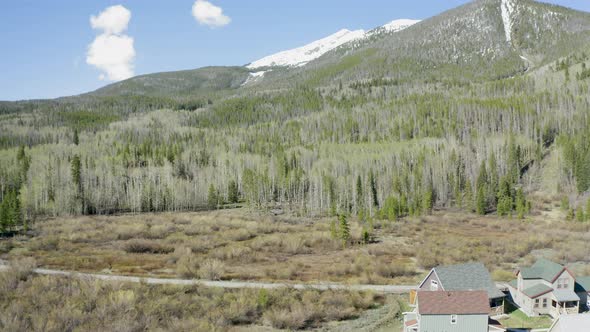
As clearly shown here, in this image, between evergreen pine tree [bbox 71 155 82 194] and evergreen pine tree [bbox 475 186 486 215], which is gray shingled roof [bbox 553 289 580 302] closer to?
evergreen pine tree [bbox 475 186 486 215]

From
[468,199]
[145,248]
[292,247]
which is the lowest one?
[292,247]

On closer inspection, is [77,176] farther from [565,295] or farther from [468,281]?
[565,295]

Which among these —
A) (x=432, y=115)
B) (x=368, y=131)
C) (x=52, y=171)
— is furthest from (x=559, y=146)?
(x=52, y=171)

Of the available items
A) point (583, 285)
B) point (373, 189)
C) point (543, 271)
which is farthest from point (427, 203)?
point (543, 271)

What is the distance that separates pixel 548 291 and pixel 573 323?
407 inches

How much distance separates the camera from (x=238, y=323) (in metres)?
31.0

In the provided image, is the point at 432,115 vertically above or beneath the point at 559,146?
above

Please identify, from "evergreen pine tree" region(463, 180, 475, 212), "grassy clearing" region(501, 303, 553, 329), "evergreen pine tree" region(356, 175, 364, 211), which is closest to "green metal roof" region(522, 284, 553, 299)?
"grassy clearing" region(501, 303, 553, 329)

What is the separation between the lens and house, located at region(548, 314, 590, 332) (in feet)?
74.3

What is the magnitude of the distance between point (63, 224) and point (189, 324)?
2694 inches

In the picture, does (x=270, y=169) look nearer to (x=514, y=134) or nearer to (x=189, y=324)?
(x=514, y=134)

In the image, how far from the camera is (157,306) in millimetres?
30469

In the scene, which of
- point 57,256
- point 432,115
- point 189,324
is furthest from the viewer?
point 432,115

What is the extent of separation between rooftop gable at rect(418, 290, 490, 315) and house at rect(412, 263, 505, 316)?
163 inches
